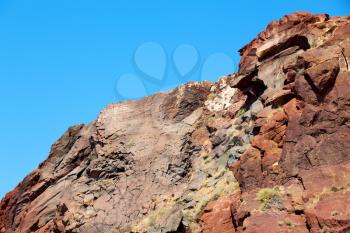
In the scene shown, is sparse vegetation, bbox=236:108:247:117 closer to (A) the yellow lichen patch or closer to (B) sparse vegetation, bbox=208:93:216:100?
(A) the yellow lichen patch

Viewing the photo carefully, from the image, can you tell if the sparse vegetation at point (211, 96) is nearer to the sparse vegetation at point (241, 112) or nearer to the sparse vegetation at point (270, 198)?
the sparse vegetation at point (241, 112)

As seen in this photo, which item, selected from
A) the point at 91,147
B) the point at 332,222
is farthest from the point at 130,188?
the point at 332,222

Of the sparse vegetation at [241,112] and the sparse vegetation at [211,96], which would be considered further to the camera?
the sparse vegetation at [211,96]

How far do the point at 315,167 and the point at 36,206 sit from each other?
24882 millimetres

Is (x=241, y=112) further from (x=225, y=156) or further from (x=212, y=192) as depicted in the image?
(x=212, y=192)

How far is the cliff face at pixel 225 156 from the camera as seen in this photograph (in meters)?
19.0

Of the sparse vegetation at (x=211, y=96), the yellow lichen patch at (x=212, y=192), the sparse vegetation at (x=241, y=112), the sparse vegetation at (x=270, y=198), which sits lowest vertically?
the sparse vegetation at (x=270, y=198)

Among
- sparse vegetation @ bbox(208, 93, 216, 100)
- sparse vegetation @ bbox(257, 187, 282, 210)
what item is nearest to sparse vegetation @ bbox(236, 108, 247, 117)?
sparse vegetation @ bbox(208, 93, 216, 100)

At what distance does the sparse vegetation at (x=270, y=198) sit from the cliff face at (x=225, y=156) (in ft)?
0.19

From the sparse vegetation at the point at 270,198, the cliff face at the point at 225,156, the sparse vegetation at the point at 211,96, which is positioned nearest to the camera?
the sparse vegetation at the point at 270,198

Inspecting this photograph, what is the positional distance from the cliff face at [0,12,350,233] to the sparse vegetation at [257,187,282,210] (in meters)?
0.06

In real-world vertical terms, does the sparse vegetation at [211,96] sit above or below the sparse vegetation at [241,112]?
above

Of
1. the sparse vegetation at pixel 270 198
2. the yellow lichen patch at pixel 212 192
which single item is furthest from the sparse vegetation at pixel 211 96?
the sparse vegetation at pixel 270 198

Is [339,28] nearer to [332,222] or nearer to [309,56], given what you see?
[309,56]
